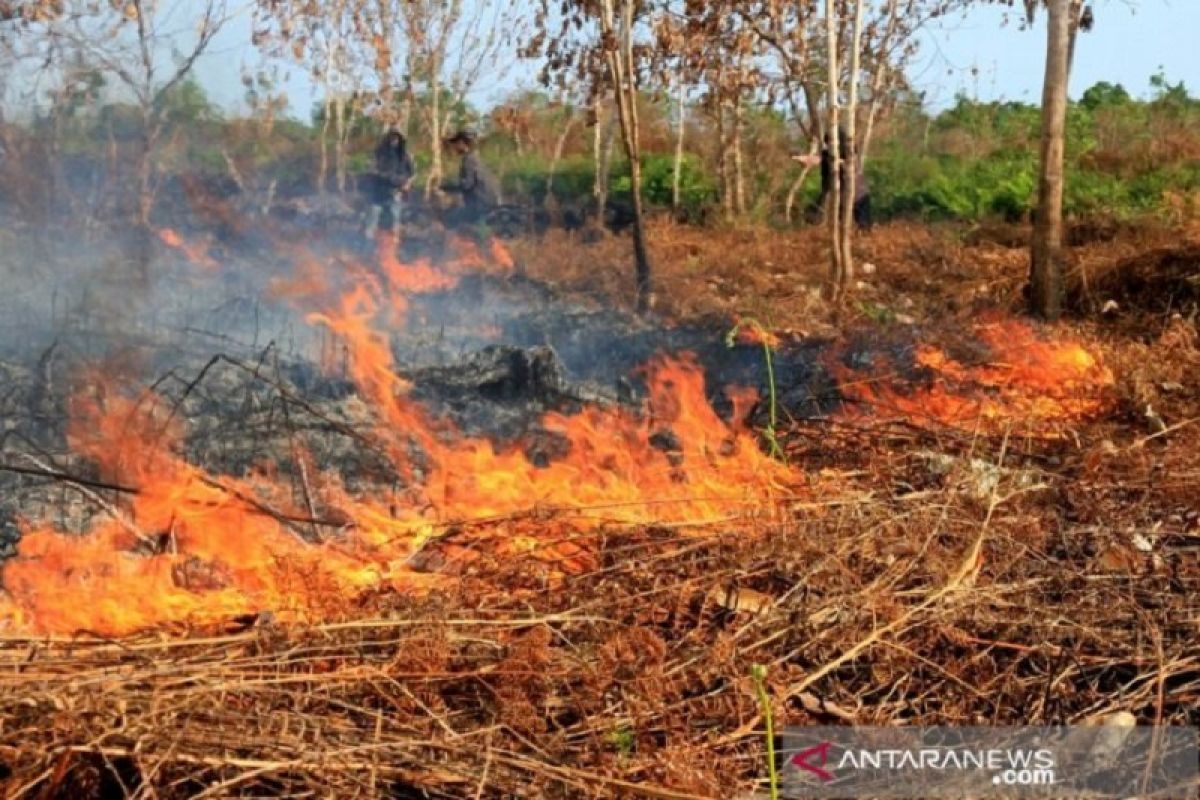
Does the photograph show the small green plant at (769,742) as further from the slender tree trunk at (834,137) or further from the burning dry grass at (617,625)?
the slender tree trunk at (834,137)

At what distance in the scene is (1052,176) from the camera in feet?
29.2

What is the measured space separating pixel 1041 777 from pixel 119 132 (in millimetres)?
10965

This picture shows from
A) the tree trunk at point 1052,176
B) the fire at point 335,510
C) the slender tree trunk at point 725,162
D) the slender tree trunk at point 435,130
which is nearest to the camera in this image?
the fire at point 335,510

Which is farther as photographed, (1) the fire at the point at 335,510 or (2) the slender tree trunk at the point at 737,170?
(2) the slender tree trunk at the point at 737,170

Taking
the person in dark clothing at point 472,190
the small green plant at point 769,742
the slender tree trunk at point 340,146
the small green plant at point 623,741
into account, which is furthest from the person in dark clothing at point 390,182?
the small green plant at point 769,742

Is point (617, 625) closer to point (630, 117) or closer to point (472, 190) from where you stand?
point (630, 117)

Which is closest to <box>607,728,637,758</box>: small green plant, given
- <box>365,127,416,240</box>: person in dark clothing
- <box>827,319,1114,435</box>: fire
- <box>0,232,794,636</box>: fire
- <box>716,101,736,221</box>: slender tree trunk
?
<box>0,232,794,636</box>: fire

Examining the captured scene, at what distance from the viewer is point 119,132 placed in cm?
1125

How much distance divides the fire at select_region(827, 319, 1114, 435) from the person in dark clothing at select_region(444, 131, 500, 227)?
361 inches

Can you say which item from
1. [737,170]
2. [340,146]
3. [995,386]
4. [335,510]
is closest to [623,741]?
[335,510]

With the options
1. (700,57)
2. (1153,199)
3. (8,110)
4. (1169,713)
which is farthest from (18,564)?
(1153,199)

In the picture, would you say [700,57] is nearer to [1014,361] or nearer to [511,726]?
[1014,361]

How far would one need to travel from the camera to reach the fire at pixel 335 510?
360cm

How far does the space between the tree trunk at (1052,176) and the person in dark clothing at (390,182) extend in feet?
24.2
